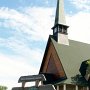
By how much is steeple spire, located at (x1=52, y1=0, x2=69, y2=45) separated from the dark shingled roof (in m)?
1.07

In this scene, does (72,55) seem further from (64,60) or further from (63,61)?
(63,61)

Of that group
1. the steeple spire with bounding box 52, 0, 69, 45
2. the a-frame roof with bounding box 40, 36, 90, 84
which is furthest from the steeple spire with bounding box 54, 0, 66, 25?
the a-frame roof with bounding box 40, 36, 90, 84

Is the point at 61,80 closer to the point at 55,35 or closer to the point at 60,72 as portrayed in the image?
the point at 60,72

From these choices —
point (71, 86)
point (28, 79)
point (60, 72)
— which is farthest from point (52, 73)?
point (28, 79)

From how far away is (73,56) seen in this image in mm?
43094

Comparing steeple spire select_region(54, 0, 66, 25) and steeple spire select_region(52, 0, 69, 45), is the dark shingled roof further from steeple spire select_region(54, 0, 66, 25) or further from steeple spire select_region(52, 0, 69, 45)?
steeple spire select_region(54, 0, 66, 25)

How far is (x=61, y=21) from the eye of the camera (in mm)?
46625

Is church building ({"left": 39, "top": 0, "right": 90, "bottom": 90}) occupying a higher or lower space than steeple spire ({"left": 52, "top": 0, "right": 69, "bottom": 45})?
lower

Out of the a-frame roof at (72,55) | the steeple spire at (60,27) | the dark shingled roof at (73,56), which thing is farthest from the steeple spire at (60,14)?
the dark shingled roof at (73,56)

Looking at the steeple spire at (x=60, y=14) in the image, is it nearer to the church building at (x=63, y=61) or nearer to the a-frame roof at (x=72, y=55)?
the church building at (x=63, y=61)

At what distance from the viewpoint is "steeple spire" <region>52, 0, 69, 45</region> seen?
4463cm

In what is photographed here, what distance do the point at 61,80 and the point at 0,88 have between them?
68.8ft

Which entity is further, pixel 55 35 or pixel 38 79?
pixel 55 35

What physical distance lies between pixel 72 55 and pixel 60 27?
18.6 ft
